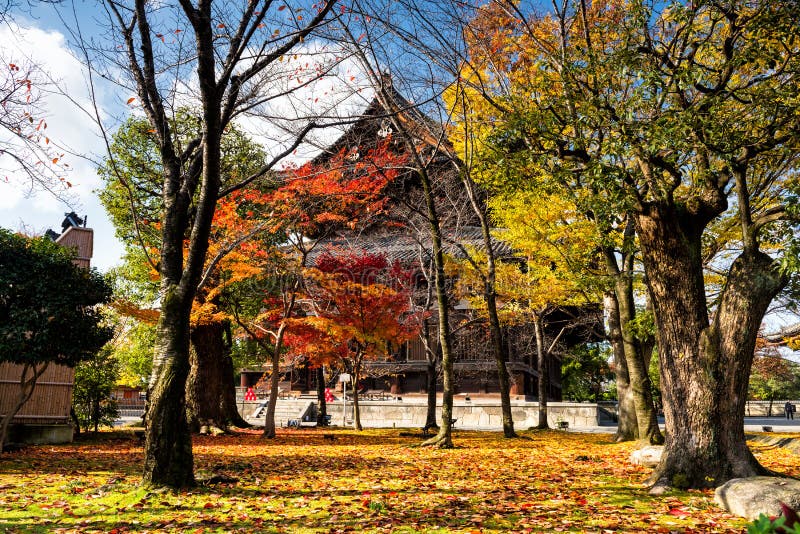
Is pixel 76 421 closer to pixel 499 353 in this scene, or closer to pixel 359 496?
pixel 499 353

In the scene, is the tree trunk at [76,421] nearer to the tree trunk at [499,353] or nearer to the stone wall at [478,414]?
the stone wall at [478,414]

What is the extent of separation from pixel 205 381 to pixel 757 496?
15166 mm

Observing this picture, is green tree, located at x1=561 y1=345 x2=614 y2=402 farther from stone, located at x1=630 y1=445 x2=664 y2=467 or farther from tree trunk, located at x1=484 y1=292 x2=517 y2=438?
stone, located at x1=630 y1=445 x2=664 y2=467

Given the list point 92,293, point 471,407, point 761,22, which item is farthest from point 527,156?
point 471,407

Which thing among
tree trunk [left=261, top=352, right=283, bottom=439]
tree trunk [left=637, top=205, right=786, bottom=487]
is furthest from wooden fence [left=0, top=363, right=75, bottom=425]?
tree trunk [left=637, top=205, right=786, bottom=487]

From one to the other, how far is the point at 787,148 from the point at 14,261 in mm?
13823

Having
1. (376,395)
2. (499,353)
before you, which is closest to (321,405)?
(376,395)

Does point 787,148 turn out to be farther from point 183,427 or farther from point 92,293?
point 92,293

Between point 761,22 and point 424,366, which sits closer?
point 761,22

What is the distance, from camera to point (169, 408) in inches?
265

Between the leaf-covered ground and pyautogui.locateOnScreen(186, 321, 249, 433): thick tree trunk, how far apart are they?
5.02 meters

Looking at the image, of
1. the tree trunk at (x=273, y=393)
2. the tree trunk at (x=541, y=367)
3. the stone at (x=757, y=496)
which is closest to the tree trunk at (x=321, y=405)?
the tree trunk at (x=273, y=393)

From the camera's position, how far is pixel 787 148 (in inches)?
310

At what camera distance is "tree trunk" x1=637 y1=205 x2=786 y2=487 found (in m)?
6.71
